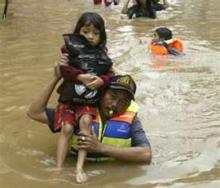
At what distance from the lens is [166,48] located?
10148mm

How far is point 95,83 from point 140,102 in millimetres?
2186

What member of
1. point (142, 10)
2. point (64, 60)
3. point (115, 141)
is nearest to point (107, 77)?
point (64, 60)

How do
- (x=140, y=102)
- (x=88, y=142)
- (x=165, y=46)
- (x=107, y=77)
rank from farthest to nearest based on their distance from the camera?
1. (x=165, y=46)
2. (x=140, y=102)
3. (x=107, y=77)
4. (x=88, y=142)

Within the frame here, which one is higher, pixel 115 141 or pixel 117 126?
pixel 117 126

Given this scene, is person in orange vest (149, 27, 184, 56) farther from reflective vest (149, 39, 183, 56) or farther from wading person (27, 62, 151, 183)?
wading person (27, 62, 151, 183)

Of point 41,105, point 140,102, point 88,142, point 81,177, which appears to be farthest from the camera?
point 140,102

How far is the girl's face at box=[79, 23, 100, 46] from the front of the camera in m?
5.02

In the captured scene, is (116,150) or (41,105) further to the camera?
(41,105)

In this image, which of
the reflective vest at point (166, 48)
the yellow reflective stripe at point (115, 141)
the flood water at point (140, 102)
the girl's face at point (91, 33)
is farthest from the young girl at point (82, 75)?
the reflective vest at point (166, 48)

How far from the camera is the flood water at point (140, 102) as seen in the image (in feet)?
16.1

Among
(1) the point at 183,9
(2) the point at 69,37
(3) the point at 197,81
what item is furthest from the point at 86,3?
(2) the point at 69,37

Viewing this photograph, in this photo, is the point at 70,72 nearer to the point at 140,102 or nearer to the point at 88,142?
the point at 88,142

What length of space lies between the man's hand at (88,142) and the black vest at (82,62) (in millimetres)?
334

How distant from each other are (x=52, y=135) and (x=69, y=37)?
120cm
